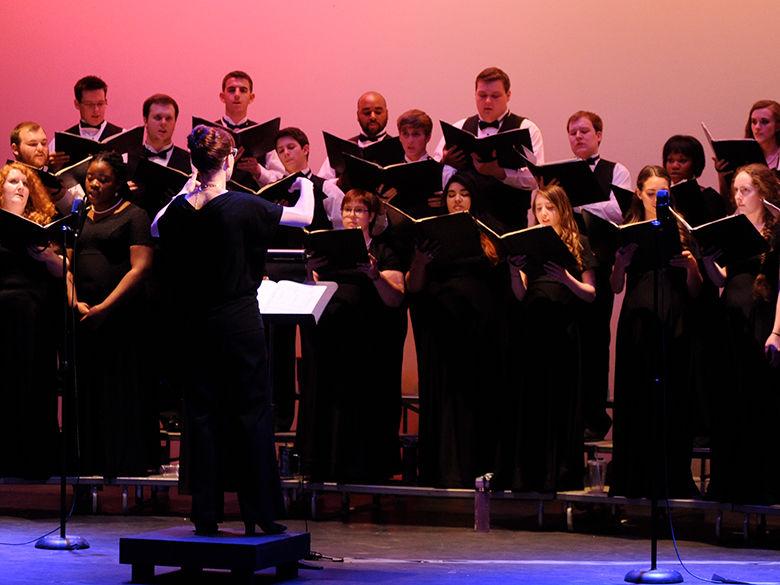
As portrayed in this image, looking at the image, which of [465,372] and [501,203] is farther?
[501,203]

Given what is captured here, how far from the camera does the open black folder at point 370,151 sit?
24.8 feet

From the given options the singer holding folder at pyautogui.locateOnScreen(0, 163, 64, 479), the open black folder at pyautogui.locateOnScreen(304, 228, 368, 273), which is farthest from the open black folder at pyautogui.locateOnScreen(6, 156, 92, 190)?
the open black folder at pyautogui.locateOnScreen(304, 228, 368, 273)

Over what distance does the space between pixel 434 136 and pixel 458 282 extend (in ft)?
7.08

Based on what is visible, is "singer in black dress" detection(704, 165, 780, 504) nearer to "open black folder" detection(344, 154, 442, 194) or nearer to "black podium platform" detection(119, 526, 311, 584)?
"open black folder" detection(344, 154, 442, 194)

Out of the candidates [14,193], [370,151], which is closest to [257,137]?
[370,151]

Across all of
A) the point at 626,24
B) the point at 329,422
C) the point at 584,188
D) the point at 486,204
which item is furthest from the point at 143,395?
the point at 626,24

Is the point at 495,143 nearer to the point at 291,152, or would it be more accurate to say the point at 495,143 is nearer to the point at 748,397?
the point at 291,152

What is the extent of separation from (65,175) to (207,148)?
265 cm

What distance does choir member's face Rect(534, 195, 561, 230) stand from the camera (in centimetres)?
699

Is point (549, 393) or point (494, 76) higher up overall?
point (494, 76)

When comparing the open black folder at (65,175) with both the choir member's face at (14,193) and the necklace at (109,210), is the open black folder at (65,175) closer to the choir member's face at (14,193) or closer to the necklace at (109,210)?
the choir member's face at (14,193)

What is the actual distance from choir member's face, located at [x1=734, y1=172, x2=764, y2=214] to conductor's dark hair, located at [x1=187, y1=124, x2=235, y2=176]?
97.5 inches

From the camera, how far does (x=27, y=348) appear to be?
745 cm

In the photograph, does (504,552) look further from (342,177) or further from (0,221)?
(0,221)
